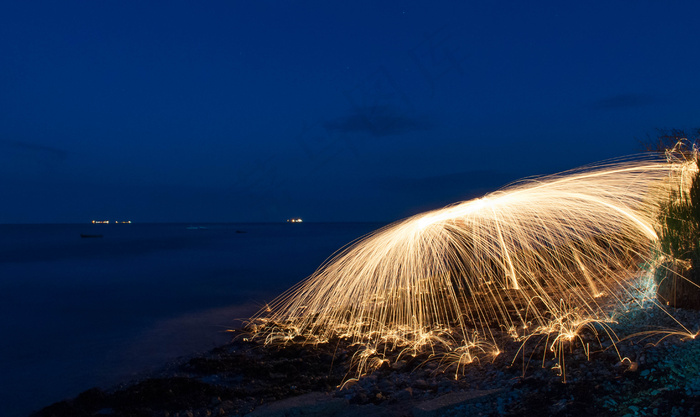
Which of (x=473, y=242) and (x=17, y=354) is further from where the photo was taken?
(x=17, y=354)

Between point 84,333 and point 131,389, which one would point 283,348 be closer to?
point 131,389

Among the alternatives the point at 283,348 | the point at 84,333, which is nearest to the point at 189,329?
the point at 84,333

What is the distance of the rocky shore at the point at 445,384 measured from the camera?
14.5ft

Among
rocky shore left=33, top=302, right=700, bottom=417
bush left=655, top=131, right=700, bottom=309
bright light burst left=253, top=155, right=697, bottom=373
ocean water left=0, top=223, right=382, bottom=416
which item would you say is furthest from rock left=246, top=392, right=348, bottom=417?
bush left=655, top=131, right=700, bottom=309

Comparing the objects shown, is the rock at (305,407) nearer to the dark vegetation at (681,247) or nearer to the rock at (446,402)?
the rock at (446,402)

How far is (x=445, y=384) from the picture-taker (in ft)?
19.7

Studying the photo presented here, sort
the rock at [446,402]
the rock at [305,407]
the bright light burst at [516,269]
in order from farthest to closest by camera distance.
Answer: the bright light burst at [516,269]
the rock at [305,407]
the rock at [446,402]

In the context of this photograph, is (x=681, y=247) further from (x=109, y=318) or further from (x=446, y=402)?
(x=109, y=318)

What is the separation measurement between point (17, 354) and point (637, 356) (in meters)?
13.9

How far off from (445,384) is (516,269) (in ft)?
21.0

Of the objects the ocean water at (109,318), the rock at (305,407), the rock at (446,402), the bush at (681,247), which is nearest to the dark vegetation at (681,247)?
the bush at (681,247)

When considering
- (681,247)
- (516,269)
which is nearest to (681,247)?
(681,247)

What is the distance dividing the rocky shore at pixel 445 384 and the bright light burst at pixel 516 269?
0.44m

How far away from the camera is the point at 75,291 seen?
2200 cm
